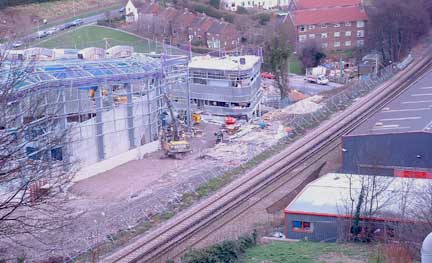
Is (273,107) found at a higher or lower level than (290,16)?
lower

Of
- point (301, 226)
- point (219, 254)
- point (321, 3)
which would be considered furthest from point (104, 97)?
point (321, 3)

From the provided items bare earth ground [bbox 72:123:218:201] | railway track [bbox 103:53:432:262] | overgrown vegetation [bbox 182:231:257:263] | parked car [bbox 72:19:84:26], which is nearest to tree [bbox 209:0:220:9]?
parked car [bbox 72:19:84:26]

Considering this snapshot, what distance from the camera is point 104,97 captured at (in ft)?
40.5

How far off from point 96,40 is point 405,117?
14.4 meters

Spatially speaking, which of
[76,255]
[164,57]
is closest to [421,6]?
[164,57]

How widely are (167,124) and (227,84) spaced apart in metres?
1.75

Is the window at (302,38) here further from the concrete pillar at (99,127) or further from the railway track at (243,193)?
the concrete pillar at (99,127)

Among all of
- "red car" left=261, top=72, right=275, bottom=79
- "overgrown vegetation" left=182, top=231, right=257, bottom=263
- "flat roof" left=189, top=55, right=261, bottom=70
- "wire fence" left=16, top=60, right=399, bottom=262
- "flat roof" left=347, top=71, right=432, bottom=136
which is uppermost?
"flat roof" left=189, top=55, right=261, bottom=70

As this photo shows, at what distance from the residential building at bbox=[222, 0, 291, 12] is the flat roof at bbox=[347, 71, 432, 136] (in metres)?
16.3

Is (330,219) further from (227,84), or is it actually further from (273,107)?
(273,107)

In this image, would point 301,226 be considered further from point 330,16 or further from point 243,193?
point 330,16

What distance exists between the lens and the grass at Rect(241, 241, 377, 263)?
6082 millimetres

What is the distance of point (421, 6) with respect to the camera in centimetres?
2150

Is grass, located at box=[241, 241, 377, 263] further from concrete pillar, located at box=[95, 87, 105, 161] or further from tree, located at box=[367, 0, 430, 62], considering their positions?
tree, located at box=[367, 0, 430, 62]
